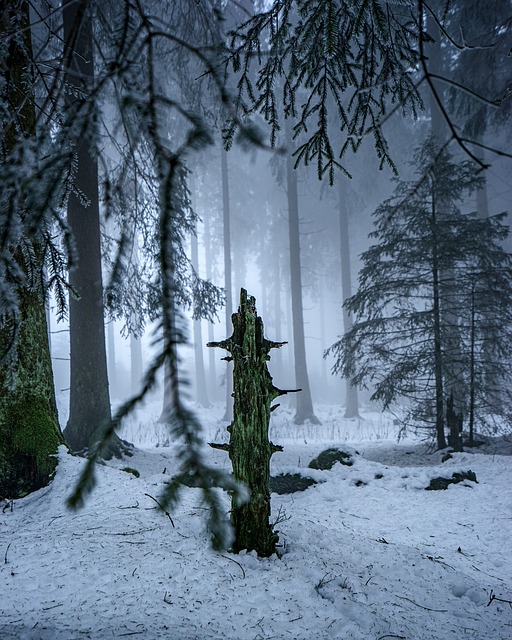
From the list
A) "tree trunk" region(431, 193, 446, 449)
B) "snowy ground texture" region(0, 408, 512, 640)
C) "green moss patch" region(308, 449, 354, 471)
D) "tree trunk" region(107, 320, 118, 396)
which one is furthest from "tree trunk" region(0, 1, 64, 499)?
"tree trunk" region(107, 320, 118, 396)

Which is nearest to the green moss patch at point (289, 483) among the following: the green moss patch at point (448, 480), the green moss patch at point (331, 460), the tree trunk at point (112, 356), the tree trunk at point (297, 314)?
the green moss patch at point (331, 460)

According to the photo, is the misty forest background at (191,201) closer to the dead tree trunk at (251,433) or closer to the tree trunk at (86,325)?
the tree trunk at (86,325)

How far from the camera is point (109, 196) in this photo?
4.56 feet

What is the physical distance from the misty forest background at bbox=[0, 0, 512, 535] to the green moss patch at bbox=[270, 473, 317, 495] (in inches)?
90.6

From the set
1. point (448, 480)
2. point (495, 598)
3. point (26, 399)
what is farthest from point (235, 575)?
point (448, 480)

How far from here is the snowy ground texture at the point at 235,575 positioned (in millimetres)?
1971

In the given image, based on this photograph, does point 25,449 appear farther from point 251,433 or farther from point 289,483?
point 289,483

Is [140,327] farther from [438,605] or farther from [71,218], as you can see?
[438,605]

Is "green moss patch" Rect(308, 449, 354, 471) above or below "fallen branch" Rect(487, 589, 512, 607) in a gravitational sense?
below

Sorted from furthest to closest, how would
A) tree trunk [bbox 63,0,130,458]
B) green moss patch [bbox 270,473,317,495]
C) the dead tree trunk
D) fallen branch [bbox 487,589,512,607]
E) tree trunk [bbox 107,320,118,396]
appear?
tree trunk [bbox 107,320,118,396], tree trunk [bbox 63,0,130,458], green moss patch [bbox 270,473,317,495], the dead tree trunk, fallen branch [bbox 487,589,512,607]

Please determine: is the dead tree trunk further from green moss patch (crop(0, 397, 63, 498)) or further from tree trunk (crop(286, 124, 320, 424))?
tree trunk (crop(286, 124, 320, 424))

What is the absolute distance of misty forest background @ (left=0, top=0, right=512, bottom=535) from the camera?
1179mm

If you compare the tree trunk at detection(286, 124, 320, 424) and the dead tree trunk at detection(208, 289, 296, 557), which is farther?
the tree trunk at detection(286, 124, 320, 424)

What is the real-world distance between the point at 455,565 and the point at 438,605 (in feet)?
2.62
